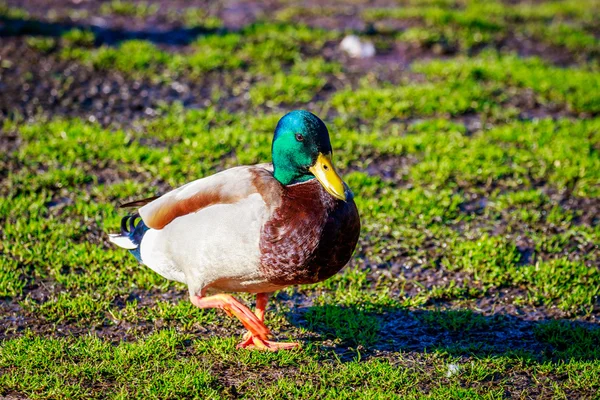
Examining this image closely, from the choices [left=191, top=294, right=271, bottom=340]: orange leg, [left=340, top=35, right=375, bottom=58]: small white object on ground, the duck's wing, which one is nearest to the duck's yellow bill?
the duck's wing

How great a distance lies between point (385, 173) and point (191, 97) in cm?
207

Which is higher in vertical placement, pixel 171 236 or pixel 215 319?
pixel 171 236

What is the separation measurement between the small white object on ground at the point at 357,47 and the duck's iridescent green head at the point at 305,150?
468cm

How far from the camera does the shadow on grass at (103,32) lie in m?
7.92

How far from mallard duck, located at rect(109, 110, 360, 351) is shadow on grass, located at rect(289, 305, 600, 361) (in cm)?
46

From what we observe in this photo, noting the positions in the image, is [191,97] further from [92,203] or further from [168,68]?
[92,203]

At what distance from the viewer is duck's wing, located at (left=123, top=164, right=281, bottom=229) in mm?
3695

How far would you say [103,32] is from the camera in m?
8.09

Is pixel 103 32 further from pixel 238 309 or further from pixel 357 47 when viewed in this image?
pixel 238 309

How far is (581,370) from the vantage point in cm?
386

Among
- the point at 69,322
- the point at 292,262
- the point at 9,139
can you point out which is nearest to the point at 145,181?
the point at 9,139

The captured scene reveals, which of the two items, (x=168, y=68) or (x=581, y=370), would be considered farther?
(x=168, y=68)

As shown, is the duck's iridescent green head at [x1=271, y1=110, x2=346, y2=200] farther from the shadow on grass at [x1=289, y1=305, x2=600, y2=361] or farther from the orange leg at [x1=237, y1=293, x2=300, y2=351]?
the shadow on grass at [x1=289, y1=305, x2=600, y2=361]

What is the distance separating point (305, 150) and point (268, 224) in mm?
388
